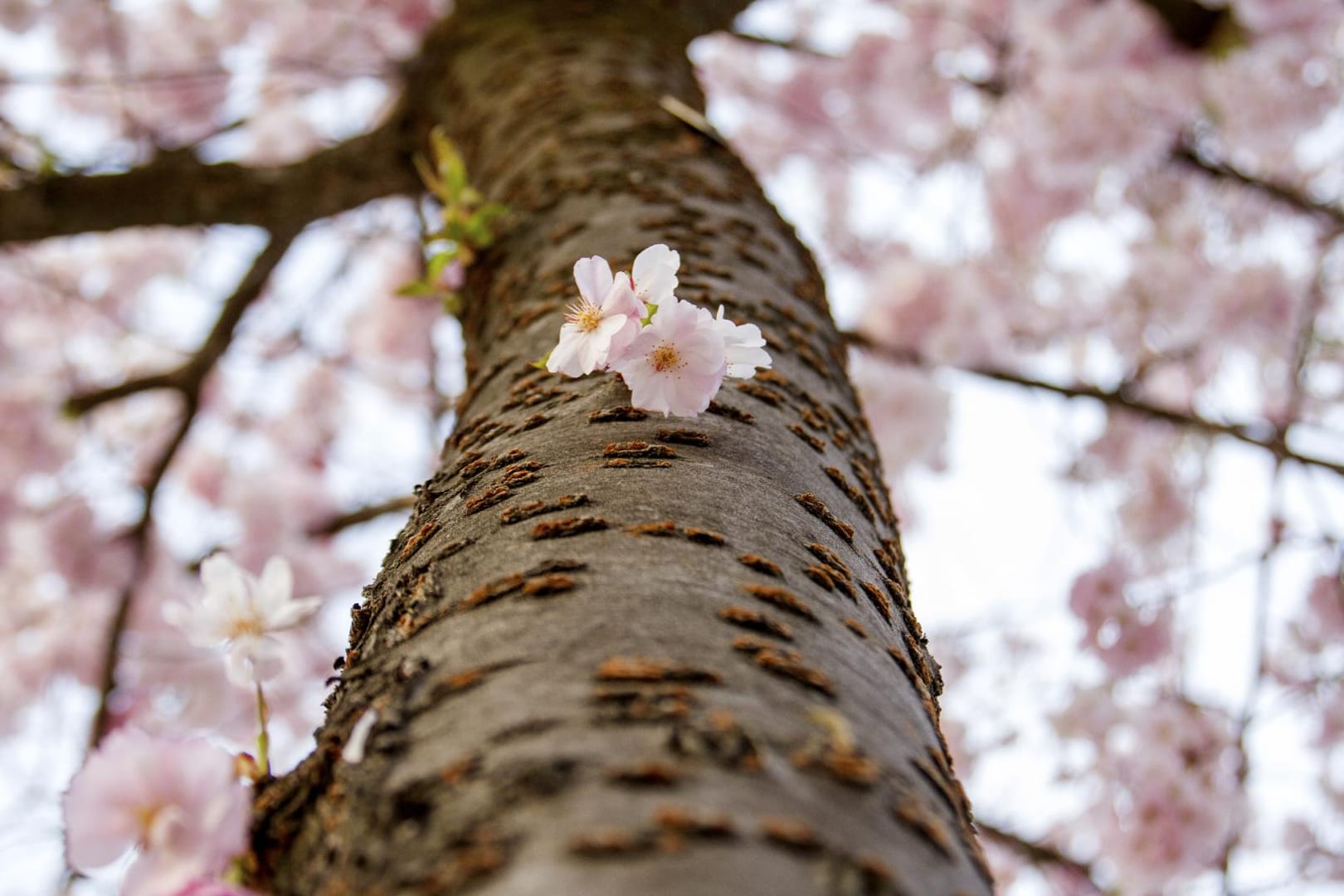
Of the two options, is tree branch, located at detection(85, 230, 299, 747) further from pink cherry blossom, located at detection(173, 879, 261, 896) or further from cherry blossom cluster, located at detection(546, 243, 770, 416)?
pink cherry blossom, located at detection(173, 879, 261, 896)

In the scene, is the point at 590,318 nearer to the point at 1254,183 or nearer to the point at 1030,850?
the point at 1030,850

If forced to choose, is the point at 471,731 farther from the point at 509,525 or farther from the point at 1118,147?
the point at 1118,147

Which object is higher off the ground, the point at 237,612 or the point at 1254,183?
the point at 1254,183

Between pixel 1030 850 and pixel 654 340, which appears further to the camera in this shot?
pixel 1030 850

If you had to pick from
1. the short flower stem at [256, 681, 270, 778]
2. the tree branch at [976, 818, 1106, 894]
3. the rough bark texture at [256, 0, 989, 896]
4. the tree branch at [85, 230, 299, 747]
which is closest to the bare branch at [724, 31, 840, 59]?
the tree branch at [85, 230, 299, 747]

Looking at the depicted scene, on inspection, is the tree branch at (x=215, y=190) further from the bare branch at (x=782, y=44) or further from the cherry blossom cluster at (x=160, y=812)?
the cherry blossom cluster at (x=160, y=812)

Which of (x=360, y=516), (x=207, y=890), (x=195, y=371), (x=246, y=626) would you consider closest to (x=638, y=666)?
(x=207, y=890)

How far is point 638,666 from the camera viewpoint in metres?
0.47

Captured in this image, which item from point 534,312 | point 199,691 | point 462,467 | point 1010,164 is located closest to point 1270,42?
point 1010,164

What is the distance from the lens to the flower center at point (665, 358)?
2.28 ft

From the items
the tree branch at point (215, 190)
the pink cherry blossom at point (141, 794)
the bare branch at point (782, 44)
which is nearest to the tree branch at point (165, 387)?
the tree branch at point (215, 190)

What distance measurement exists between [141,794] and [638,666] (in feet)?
0.86

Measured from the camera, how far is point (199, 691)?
10.4ft

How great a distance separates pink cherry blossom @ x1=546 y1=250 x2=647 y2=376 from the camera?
70cm
